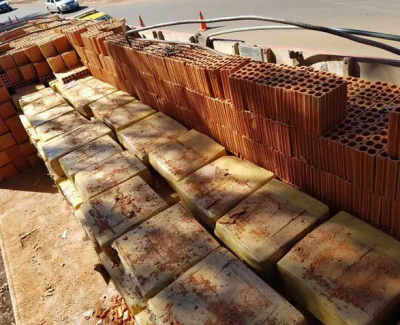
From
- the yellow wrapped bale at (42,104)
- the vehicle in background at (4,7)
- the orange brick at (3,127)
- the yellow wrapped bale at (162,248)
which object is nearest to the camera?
the yellow wrapped bale at (162,248)

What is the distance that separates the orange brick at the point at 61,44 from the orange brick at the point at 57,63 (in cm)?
36

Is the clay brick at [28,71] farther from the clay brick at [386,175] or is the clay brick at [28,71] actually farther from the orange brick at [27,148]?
the clay brick at [386,175]

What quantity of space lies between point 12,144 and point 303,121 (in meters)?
9.11

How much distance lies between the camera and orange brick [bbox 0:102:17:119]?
9.17 meters

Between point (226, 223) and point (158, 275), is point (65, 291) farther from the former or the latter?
point (226, 223)

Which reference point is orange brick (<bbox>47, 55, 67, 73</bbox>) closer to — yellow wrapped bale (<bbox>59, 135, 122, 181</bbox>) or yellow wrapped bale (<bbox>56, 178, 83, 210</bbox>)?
yellow wrapped bale (<bbox>56, 178, 83, 210</bbox>)

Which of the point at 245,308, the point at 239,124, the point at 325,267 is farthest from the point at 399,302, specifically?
the point at 239,124

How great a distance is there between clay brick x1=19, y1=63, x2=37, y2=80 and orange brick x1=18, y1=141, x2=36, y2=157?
187cm

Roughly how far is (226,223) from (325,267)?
993 millimetres

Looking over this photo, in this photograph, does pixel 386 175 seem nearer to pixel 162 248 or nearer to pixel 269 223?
pixel 269 223

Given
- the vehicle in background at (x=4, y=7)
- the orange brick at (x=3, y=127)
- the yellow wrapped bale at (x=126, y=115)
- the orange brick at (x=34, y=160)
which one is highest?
the vehicle in background at (x=4, y=7)

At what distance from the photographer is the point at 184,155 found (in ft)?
15.0

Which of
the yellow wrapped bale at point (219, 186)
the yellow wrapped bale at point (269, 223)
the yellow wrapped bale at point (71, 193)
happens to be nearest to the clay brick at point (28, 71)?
the yellow wrapped bale at point (71, 193)

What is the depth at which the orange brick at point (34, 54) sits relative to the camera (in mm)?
9258
